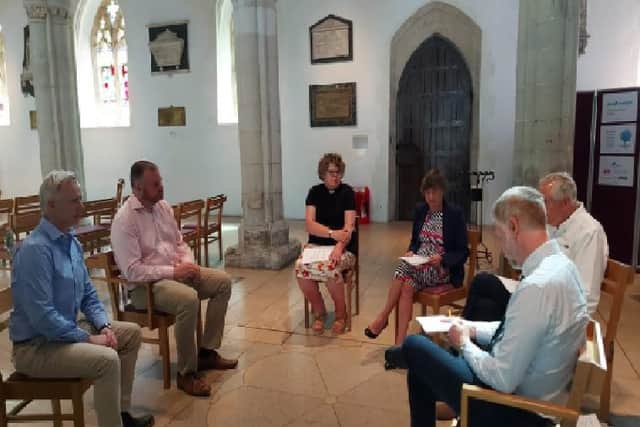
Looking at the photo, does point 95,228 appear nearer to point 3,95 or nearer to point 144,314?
point 144,314

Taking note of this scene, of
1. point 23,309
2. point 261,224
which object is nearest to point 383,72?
point 261,224

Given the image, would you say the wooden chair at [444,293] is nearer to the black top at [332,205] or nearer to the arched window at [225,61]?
the black top at [332,205]

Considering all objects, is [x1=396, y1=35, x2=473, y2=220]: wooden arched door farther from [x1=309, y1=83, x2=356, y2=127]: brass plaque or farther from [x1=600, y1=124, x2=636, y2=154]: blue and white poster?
[x1=600, y1=124, x2=636, y2=154]: blue and white poster

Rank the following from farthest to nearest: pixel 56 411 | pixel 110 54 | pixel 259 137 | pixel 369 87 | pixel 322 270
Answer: pixel 110 54
pixel 369 87
pixel 259 137
pixel 322 270
pixel 56 411

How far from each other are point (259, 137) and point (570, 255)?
3.91 m

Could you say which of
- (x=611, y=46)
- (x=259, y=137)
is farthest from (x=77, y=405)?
(x=611, y=46)

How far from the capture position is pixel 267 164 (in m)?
5.78

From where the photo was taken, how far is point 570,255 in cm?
251

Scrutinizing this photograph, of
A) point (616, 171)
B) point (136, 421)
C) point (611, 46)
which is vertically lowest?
point (136, 421)

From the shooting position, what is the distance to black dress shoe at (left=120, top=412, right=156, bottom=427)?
2.54 m

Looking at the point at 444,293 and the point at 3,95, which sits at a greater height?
the point at 3,95

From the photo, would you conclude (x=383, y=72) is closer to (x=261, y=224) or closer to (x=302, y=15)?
(x=302, y=15)

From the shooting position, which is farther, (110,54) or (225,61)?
(110,54)

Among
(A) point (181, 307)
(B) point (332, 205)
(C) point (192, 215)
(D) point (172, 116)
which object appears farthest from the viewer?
(D) point (172, 116)
